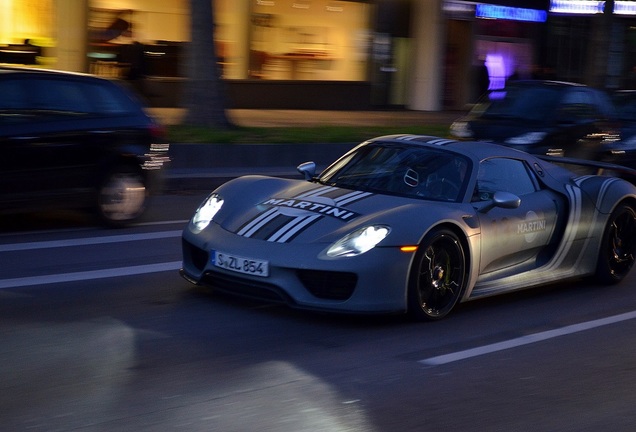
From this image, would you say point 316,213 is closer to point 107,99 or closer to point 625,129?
point 107,99

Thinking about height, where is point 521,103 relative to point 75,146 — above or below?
above

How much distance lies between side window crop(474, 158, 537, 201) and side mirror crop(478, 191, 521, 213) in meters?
0.14

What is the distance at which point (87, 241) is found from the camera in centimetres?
966

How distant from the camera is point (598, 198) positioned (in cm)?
855

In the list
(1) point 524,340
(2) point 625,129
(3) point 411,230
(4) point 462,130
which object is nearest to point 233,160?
(4) point 462,130

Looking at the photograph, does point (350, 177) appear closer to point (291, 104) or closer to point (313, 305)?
point (313, 305)

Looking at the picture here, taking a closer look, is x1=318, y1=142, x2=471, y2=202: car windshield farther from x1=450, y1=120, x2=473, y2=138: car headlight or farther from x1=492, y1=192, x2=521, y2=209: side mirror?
x1=450, y1=120, x2=473, y2=138: car headlight

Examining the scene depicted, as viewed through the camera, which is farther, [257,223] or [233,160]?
[233,160]

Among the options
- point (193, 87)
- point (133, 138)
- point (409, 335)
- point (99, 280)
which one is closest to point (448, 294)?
point (409, 335)

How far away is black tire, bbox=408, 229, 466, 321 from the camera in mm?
6871

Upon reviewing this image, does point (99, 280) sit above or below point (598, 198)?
below

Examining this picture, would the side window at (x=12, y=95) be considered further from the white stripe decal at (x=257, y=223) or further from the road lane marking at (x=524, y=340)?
the road lane marking at (x=524, y=340)

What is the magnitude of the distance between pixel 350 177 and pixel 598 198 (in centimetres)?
217

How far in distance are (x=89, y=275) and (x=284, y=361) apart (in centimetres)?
273
